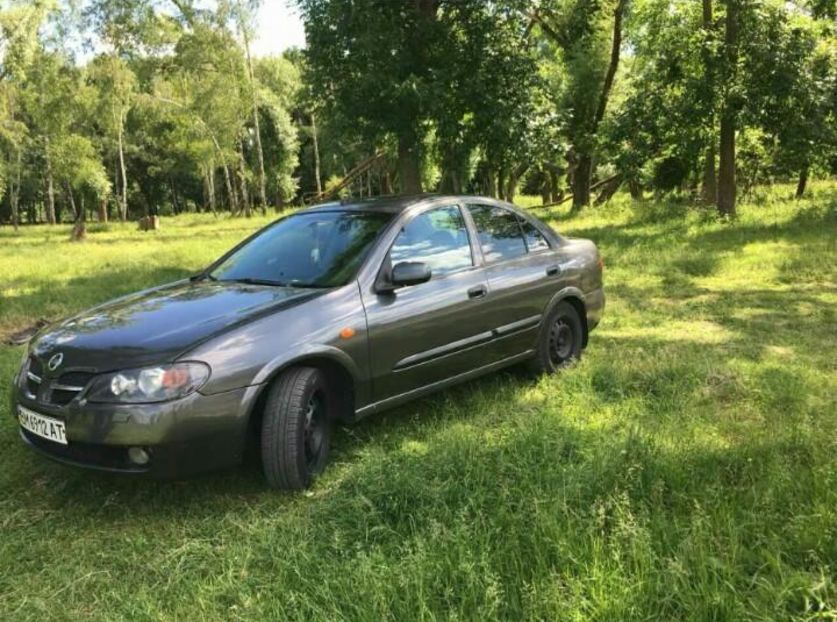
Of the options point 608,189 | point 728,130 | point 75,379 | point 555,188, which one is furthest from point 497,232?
point 555,188

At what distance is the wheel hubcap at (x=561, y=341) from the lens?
18.7 ft

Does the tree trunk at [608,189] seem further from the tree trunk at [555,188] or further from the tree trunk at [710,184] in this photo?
the tree trunk at [710,184]

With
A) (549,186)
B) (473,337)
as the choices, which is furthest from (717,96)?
(549,186)

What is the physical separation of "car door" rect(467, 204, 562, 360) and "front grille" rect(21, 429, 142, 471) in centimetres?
253

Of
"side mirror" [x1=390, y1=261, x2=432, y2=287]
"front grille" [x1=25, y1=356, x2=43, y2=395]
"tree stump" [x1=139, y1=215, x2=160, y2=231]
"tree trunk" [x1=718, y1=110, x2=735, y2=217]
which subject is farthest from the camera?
"tree stump" [x1=139, y1=215, x2=160, y2=231]

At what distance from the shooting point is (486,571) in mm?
2625

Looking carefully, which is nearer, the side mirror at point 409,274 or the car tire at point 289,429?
the car tire at point 289,429

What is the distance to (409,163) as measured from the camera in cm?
1181

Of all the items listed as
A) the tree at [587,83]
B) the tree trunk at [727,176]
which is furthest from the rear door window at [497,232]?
the tree at [587,83]

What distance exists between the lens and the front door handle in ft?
15.7

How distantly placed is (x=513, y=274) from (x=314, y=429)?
6.69 feet

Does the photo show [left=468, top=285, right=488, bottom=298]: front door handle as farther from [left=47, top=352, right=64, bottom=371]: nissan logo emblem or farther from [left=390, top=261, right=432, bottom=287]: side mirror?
[left=47, top=352, right=64, bottom=371]: nissan logo emblem

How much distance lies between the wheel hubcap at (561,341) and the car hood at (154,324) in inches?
94.0

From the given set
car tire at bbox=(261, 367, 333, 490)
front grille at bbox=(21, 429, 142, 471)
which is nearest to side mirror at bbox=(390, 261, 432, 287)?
car tire at bbox=(261, 367, 333, 490)
